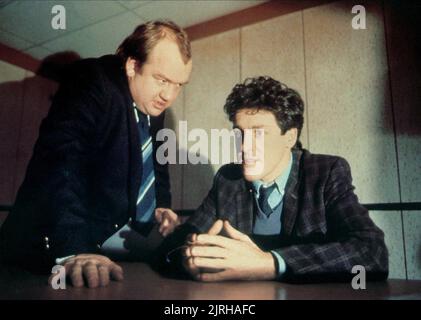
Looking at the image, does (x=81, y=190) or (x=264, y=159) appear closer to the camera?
(x=81, y=190)

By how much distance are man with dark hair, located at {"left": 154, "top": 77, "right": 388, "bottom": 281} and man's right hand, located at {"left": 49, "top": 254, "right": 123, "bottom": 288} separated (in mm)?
196

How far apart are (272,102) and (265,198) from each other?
495 mm

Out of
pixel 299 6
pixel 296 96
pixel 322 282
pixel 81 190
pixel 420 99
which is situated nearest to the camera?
pixel 322 282

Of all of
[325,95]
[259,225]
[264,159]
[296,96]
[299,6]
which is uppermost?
[299,6]

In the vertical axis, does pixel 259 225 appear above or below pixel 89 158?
below

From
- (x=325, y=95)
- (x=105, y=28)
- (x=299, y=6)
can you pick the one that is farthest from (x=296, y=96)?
(x=105, y=28)

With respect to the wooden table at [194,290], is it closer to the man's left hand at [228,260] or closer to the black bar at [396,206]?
the man's left hand at [228,260]

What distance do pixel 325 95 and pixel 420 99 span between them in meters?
0.53

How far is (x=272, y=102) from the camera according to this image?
1.55 meters

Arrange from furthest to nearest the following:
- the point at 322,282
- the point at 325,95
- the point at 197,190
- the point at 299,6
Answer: the point at 197,190 < the point at 299,6 < the point at 325,95 < the point at 322,282

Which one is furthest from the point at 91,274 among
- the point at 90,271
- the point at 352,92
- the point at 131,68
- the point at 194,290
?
the point at 352,92

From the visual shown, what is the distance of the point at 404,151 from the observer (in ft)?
5.80

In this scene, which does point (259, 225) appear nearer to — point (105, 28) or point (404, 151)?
point (404, 151)

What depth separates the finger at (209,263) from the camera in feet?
A: 2.60
